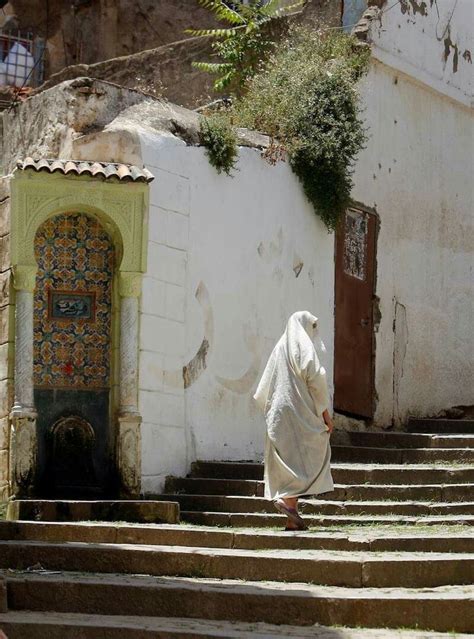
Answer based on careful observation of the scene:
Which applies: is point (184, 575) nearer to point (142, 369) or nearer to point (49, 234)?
point (142, 369)

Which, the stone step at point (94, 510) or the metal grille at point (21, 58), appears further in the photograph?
the metal grille at point (21, 58)

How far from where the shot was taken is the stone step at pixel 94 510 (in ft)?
38.7

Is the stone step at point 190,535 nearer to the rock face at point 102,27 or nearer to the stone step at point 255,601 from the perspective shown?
the stone step at point 255,601

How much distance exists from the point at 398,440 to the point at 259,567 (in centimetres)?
485

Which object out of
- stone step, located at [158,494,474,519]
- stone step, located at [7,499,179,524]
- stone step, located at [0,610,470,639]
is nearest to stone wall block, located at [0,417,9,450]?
stone step, located at [7,499,179,524]

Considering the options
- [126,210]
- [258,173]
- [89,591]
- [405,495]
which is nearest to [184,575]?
[89,591]

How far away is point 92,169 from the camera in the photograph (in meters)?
13.1

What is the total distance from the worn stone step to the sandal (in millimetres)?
2763

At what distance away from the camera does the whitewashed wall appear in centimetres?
1675

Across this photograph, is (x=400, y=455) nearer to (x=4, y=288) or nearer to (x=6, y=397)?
(x=6, y=397)

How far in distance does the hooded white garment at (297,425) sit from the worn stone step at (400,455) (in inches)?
103

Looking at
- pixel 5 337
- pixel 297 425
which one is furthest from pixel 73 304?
pixel 297 425

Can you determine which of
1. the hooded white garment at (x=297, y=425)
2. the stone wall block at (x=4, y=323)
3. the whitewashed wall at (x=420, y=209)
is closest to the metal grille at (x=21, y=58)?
the whitewashed wall at (x=420, y=209)

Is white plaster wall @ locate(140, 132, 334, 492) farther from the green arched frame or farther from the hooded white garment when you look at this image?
the hooded white garment
